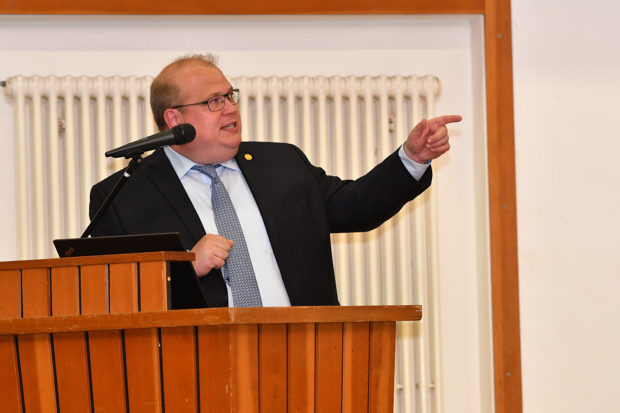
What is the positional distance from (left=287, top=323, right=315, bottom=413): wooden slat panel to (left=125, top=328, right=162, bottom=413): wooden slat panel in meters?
0.24

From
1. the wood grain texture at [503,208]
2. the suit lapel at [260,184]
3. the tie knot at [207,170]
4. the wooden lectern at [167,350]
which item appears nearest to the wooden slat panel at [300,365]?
the wooden lectern at [167,350]

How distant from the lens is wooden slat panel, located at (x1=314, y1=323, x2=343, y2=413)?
5.35ft

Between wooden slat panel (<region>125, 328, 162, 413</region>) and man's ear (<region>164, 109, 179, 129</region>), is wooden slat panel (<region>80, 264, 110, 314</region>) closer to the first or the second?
wooden slat panel (<region>125, 328, 162, 413</region>)

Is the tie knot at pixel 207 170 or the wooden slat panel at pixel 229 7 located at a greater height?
the wooden slat panel at pixel 229 7

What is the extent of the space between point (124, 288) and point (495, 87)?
225cm

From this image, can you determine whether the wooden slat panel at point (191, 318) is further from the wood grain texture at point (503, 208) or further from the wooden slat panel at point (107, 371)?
the wood grain texture at point (503, 208)

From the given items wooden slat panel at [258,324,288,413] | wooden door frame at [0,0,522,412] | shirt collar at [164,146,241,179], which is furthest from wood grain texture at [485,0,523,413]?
wooden slat panel at [258,324,288,413]

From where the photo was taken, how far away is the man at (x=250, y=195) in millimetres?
2447

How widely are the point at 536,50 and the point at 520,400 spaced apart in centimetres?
140

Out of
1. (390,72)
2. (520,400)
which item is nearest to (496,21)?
(390,72)

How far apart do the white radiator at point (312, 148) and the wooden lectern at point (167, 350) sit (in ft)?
5.84

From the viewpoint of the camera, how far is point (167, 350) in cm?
160

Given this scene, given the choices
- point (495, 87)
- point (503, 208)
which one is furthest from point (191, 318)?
point (495, 87)

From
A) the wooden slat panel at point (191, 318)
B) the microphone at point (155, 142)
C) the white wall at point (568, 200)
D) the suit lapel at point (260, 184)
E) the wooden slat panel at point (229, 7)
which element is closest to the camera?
the wooden slat panel at point (191, 318)
